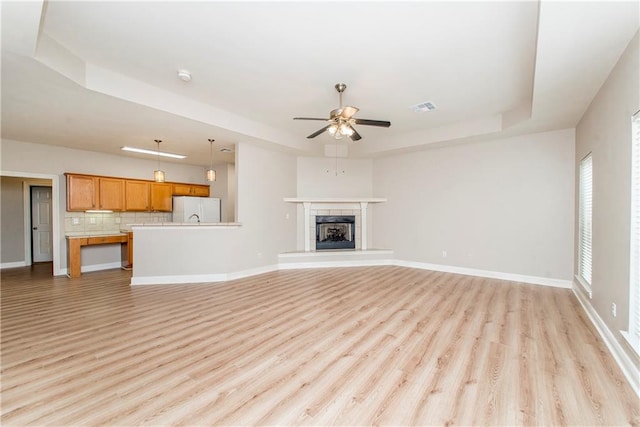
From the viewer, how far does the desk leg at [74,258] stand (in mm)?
5562

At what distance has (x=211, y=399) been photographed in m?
1.82

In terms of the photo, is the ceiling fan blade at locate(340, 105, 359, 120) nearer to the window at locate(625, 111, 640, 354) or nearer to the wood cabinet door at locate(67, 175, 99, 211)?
the window at locate(625, 111, 640, 354)

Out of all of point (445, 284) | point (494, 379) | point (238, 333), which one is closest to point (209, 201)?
point (238, 333)

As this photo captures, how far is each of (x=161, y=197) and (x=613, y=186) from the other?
8.16m

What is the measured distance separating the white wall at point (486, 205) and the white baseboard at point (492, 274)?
7cm

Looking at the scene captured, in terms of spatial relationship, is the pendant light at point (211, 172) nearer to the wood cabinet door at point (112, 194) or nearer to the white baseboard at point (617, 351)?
the wood cabinet door at point (112, 194)

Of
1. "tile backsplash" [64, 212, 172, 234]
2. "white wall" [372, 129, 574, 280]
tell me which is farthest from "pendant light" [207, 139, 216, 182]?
"white wall" [372, 129, 574, 280]

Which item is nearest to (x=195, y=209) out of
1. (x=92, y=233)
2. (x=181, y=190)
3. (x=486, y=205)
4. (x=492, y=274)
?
(x=181, y=190)

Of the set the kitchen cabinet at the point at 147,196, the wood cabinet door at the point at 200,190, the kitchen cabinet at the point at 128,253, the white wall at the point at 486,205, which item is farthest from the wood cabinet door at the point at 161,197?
the white wall at the point at 486,205

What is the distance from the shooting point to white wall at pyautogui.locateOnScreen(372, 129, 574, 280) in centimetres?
465

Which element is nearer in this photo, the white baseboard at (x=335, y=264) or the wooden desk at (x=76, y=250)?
the wooden desk at (x=76, y=250)

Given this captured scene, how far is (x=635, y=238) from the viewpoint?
219 cm

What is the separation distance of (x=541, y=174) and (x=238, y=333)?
5.35 meters

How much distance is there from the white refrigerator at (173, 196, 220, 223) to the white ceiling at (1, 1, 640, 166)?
2292 millimetres
